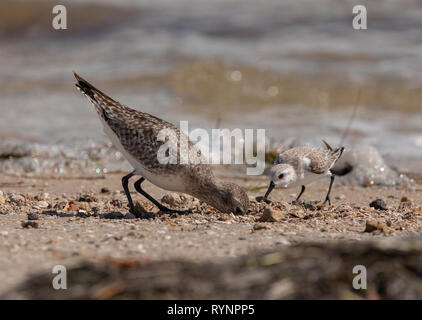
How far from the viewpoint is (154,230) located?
4.82 meters

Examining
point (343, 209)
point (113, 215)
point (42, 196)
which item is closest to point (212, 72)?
point (42, 196)

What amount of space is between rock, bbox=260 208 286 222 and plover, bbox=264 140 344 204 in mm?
794

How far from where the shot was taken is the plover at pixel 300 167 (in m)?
6.11

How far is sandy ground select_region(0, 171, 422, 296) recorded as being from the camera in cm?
407

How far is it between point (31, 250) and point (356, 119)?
8437 mm

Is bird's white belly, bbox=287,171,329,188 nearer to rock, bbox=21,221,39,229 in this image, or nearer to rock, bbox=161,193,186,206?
rock, bbox=161,193,186,206

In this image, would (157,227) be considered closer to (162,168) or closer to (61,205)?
(162,168)

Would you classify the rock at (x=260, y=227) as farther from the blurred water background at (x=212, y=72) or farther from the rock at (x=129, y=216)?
the blurred water background at (x=212, y=72)

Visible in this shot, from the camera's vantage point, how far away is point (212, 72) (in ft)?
48.6

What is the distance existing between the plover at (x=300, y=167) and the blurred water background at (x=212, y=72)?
7.48ft

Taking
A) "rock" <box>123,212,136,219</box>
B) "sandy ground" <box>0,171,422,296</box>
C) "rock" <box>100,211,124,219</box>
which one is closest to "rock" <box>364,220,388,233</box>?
"sandy ground" <box>0,171,422,296</box>

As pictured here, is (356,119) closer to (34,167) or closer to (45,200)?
(34,167)

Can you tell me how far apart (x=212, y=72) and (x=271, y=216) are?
9967mm
